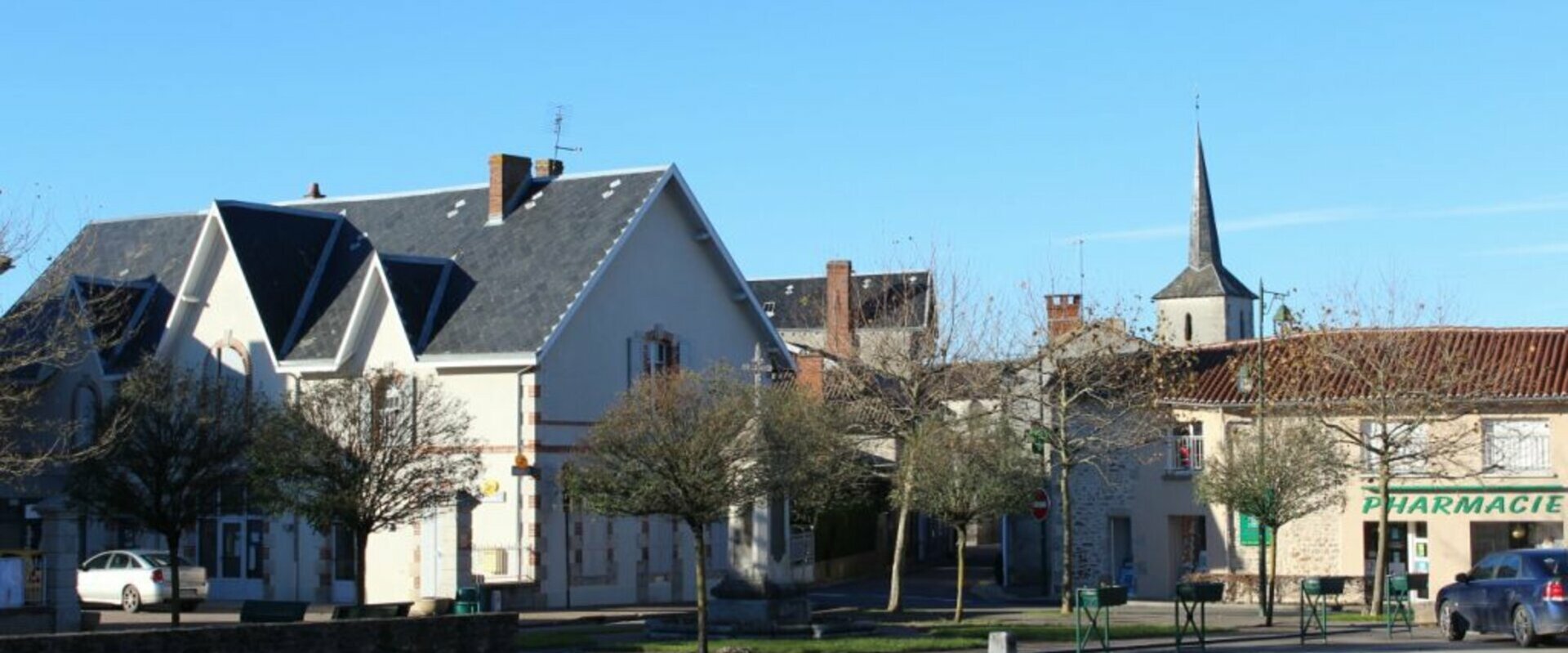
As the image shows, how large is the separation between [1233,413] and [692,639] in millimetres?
22162

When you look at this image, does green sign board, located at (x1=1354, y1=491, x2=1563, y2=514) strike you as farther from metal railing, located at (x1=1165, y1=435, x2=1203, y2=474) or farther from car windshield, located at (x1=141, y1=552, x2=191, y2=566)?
car windshield, located at (x1=141, y1=552, x2=191, y2=566)

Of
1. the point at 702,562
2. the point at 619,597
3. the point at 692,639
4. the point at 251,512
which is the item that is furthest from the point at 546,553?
the point at 702,562

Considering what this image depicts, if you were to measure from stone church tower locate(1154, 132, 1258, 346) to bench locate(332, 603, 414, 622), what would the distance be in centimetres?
8648

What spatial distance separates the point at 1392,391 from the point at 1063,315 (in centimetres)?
1021

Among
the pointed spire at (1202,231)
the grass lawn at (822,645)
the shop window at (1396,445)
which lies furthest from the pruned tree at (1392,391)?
the pointed spire at (1202,231)

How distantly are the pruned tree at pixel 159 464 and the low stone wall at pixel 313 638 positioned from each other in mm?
7918

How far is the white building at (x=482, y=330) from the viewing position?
42.2m

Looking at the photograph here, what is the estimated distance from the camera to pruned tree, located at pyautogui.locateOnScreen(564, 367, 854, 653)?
28.3 meters

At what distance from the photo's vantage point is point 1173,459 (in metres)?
50.8

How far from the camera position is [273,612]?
26703 mm

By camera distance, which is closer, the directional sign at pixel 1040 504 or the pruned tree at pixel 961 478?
the pruned tree at pixel 961 478

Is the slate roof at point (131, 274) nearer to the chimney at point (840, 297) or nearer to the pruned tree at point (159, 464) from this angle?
the pruned tree at point (159, 464)

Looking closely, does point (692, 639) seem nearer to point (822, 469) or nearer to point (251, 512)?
point (822, 469)

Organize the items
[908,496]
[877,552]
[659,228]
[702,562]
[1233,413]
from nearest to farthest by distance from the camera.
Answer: [702,562]
[908,496]
[659,228]
[1233,413]
[877,552]
